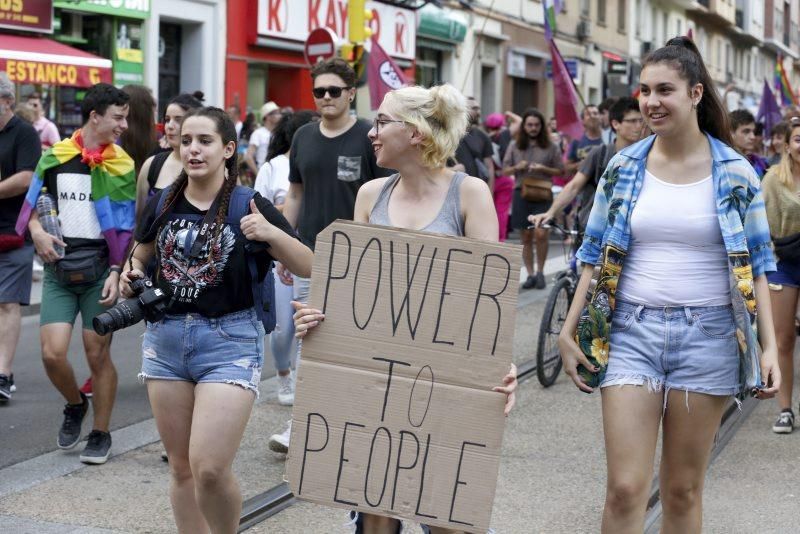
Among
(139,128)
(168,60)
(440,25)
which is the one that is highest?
(440,25)

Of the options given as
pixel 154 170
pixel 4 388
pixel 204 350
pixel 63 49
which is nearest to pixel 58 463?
pixel 154 170

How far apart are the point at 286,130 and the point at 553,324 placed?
239cm

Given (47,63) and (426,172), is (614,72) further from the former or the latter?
(426,172)

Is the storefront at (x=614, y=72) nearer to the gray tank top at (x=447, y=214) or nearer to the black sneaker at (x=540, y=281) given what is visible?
the black sneaker at (x=540, y=281)

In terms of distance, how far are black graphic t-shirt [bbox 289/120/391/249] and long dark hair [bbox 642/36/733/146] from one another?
81.0 inches

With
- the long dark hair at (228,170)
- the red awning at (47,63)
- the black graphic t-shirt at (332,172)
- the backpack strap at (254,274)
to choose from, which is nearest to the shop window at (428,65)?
the red awning at (47,63)

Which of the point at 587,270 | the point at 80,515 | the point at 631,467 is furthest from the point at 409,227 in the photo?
the point at 80,515

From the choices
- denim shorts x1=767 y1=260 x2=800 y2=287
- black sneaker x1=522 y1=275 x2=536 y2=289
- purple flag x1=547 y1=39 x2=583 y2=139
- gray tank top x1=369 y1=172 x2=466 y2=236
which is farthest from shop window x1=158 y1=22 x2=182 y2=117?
gray tank top x1=369 y1=172 x2=466 y2=236

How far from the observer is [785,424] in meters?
6.98

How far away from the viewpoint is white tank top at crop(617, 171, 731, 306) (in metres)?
3.80

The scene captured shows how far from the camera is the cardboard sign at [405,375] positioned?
11.3ft

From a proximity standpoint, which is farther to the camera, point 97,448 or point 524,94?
point 524,94

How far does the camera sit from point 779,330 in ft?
23.0

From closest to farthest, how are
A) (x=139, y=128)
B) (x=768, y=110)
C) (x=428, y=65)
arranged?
(x=139, y=128) < (x=768, y=110) < (x=428, y=65)
